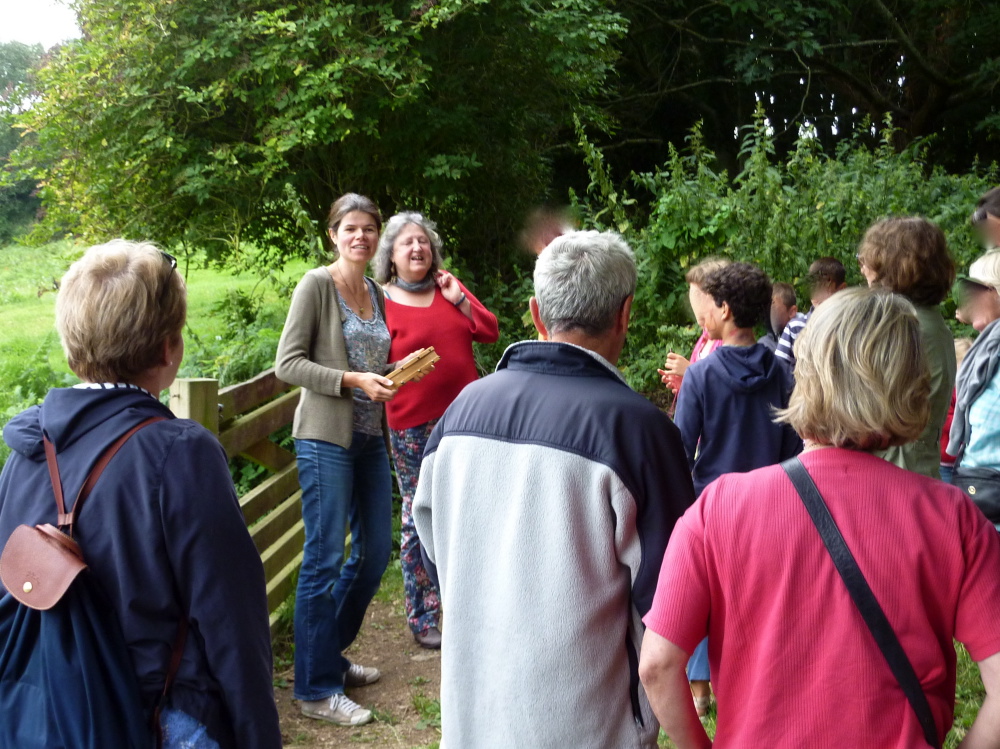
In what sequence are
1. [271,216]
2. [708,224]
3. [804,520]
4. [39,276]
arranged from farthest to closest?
[39,276]
[271,216]
[708,224]
[804,520]

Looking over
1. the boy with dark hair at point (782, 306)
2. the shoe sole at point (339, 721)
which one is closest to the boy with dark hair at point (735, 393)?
the shoe sole at point (339, 721)

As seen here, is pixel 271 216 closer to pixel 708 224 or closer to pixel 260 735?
pixel 708 224

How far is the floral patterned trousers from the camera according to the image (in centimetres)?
494

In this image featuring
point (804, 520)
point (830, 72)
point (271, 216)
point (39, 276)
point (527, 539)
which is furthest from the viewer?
point (830, 72)

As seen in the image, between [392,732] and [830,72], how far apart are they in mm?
13086

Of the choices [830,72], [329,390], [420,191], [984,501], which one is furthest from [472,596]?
[830,72]

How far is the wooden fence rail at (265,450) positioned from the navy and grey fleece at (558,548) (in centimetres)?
203

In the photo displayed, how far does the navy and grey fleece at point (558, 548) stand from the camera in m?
2.12

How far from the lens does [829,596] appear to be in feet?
5.66

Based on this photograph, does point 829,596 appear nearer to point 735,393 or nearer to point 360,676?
point 735,393

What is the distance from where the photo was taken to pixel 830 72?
14.5m

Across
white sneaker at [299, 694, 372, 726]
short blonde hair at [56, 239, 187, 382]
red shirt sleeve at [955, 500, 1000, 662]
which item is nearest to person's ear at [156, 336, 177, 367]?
short blonde hair at [56, 239, 187, 382]

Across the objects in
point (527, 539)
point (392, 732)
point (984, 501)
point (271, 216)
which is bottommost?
point (392, 732)

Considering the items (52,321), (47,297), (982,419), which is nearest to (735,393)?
(982,419)
